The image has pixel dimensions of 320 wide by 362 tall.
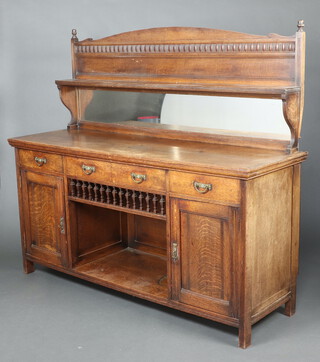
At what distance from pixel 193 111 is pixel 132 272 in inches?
46.2

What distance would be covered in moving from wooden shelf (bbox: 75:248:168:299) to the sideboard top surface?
2.77 feet

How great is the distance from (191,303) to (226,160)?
2.90ft

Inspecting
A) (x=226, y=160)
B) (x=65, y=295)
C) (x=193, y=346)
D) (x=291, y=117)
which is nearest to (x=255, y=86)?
(x=291, y=117)

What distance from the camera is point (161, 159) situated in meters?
3.87

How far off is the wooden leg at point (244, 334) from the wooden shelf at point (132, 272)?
579 millimetres

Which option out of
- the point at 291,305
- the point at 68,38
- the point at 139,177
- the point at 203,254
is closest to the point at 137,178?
the point at 139,177

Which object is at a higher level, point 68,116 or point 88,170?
point 68,116

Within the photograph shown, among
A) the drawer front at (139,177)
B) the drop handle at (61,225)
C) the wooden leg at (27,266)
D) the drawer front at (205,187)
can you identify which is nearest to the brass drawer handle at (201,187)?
the drawer front at (205,187)

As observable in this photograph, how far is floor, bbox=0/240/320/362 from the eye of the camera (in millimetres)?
3711

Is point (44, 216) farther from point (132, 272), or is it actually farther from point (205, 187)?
point (205, 187)

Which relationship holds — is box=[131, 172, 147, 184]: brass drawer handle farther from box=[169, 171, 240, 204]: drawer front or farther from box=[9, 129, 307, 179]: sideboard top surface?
box=[169, 171, 240, 204]: drawer front

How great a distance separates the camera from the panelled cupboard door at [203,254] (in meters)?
3.73

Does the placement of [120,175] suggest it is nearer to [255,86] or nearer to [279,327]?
[255,86]

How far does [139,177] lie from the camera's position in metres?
4.02
